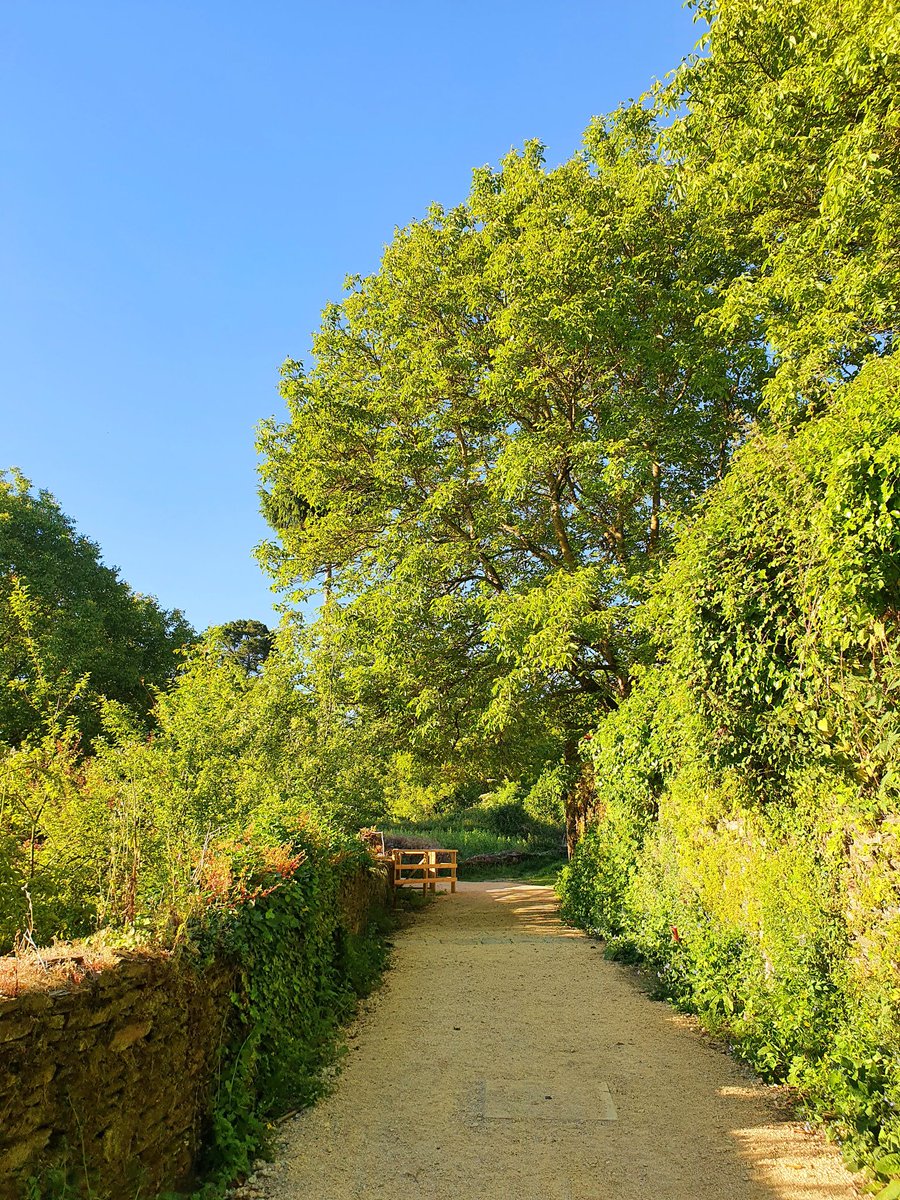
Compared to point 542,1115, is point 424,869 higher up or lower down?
lower down

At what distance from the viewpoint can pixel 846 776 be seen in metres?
4.42

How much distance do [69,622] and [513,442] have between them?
14.6 metres

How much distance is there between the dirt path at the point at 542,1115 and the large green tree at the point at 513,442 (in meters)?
4.44

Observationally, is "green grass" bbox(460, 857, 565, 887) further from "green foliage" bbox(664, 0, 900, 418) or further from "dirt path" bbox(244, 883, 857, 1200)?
"green foliage" bbox(664, 0, 900, 418)

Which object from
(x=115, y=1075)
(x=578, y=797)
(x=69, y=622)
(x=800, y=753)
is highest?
(x=69, y=622)

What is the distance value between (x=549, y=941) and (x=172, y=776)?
20.9 feet

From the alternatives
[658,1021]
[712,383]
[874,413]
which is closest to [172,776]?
[658,1021]

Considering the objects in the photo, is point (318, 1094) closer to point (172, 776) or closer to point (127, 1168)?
point (127, 1168)

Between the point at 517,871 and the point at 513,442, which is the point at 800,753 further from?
the point at 517,871

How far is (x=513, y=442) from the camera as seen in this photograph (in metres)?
11.4

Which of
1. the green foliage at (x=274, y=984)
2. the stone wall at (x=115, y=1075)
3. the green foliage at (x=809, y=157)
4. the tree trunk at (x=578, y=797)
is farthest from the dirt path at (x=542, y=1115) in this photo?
the green foliage at (x=809, y=157)

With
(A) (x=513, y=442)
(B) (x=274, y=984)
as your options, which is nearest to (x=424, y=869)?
(A) (x=513, y=442)

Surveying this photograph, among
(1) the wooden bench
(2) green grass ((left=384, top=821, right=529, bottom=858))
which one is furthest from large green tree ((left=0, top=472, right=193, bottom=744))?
(2) green grass ((left=384, top=821, right=529, bottom=858))

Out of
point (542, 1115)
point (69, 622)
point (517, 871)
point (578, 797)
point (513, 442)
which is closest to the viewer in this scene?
point (542, 1115)
